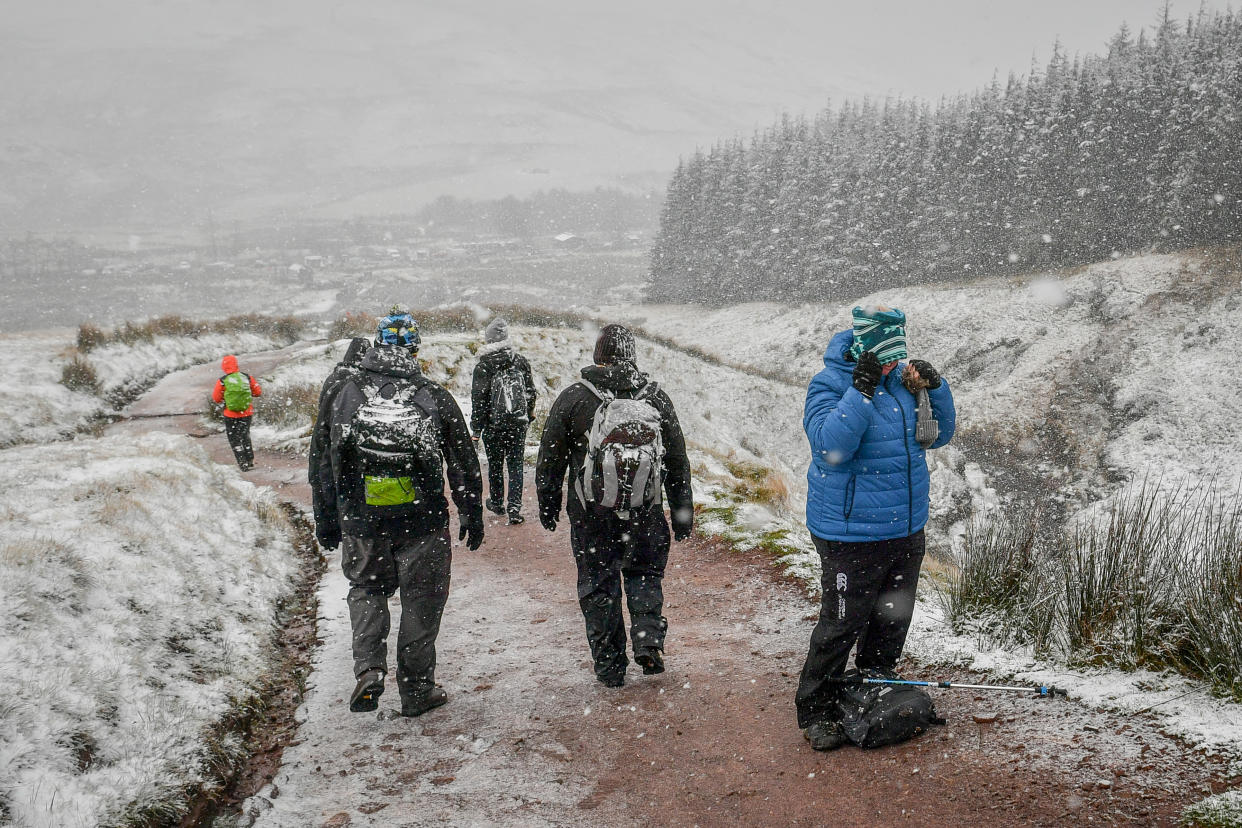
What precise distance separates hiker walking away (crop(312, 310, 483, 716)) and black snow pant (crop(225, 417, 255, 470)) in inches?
351

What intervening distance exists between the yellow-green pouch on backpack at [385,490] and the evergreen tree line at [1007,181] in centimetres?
4595

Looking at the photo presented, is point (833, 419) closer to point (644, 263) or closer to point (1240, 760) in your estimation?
point (1240, 760)

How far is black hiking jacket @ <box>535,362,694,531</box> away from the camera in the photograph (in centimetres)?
446

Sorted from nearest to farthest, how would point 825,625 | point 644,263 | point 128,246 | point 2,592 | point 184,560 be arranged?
point 825,625
point 2,592
point 184,560
point 644,263
point 128,246

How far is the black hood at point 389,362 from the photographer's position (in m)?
4.38

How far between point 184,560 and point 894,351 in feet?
19.4

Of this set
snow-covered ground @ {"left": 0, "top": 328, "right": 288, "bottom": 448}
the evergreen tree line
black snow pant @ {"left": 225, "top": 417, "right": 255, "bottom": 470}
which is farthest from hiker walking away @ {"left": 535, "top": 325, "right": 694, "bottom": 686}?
the evergreen tree line

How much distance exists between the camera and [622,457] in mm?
4270

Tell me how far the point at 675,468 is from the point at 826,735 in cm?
181

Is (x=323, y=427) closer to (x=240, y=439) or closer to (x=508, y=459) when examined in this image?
(x=508, y=459)

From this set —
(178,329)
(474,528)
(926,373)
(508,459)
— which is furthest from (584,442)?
(178,329)

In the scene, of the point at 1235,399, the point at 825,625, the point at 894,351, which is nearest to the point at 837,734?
the point at 825,625

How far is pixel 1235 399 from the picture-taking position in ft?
95.3

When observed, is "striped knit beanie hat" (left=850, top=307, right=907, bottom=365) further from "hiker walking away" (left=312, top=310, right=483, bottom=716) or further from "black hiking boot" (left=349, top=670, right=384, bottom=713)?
"black hiking boot" (left=349, top=670, right=384, bottom=713)
